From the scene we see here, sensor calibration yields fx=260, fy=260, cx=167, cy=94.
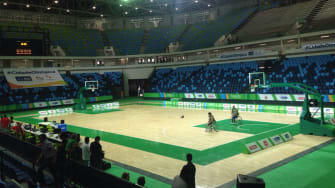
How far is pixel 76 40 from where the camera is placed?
46.4m

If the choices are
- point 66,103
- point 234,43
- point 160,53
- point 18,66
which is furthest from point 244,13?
point 18,66

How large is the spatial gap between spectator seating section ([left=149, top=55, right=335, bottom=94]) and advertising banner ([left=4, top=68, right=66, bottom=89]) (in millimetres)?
15524

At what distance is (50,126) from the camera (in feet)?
53.4

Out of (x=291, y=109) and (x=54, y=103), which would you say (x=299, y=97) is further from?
(x=54, y=103)

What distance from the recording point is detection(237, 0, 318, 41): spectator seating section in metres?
35.4

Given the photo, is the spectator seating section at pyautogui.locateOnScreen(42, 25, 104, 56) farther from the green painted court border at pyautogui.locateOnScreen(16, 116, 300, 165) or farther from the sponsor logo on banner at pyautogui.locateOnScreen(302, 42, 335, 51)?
the sponsor logo on banner at pyautogui.locateOnScreen(302, 42, 335, 51)

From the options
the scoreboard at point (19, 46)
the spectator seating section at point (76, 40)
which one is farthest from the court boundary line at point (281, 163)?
the spectator seating section at point (76, 40)

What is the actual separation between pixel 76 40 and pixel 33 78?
1231 cm

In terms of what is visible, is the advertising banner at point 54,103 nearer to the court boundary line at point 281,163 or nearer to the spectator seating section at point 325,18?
the court boundary line at point 281,163

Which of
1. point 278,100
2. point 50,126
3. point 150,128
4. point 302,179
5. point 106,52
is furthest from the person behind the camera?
point 106,52

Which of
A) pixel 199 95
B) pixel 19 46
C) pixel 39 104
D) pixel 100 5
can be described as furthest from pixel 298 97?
pixel 100 5

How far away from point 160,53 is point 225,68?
13.4m

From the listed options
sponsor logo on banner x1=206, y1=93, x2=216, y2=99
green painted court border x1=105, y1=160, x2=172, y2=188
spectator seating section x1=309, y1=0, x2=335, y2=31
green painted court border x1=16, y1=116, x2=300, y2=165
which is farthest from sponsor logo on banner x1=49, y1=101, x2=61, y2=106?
spectator seating section x1=309, y1=0, x2=335, y2=31

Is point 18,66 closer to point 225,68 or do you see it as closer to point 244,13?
point 225,68
